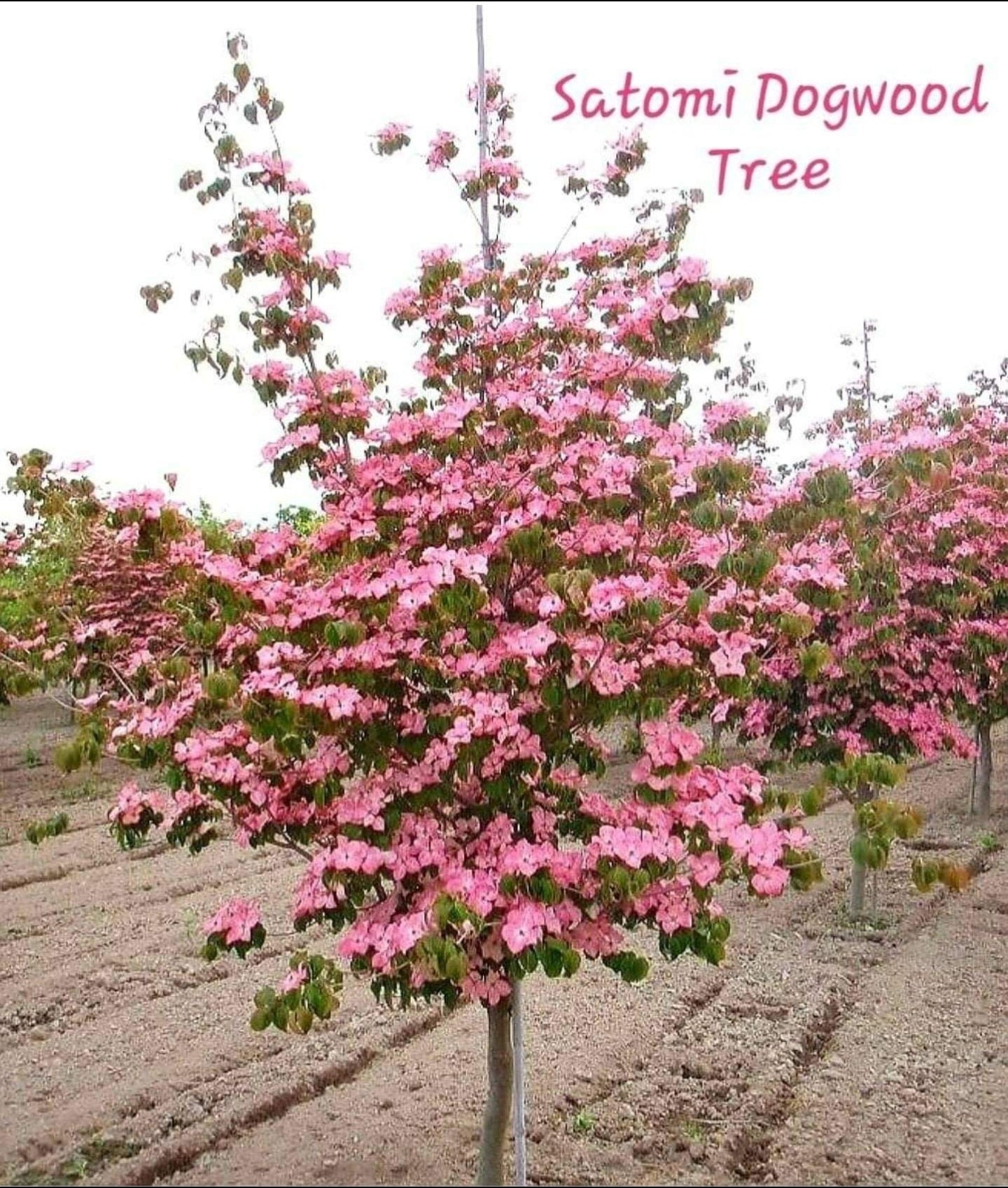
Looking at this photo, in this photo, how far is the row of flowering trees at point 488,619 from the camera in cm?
373

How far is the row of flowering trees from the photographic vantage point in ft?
12.2

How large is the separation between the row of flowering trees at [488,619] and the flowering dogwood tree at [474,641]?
14mm

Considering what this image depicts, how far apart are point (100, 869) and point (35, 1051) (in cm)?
475

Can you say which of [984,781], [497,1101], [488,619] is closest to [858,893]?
[984,781]

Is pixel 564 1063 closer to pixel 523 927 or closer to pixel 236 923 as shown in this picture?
pixel 236 923

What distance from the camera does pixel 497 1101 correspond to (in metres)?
4.50

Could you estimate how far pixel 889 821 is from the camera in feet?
11.6

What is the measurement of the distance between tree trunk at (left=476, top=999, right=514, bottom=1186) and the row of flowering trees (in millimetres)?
18

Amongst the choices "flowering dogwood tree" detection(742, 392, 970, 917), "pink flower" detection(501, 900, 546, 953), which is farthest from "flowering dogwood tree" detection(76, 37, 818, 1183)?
"flowering dogwood tree" detection(742, 392, 970, 917)

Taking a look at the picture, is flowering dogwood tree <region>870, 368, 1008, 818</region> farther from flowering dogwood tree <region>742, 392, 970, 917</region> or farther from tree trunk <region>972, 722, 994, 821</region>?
tree trunk <region>972, 722, 994, 821</region>

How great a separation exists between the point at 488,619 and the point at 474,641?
32cm

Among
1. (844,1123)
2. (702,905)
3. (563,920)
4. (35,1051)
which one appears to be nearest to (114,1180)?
(35,1051)

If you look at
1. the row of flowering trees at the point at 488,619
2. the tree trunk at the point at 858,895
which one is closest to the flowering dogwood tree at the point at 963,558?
the tree trunk at the point at 858,895

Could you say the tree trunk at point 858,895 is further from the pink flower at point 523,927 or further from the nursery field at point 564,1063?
the pink flower at point 523,927
